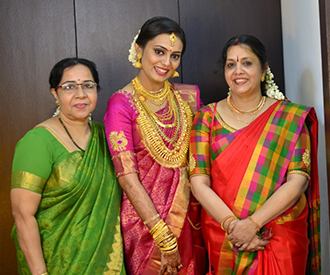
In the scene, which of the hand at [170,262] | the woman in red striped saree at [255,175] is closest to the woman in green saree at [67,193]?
the hand at [170,262]

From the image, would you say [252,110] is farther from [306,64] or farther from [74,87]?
[74,87]

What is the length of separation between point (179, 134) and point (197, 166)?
0.24 meters

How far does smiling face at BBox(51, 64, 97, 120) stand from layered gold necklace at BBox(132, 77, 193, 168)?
30 centimetres

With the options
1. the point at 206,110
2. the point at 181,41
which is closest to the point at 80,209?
the point at 206,110

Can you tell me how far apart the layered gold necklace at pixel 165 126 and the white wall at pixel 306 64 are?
805 mm

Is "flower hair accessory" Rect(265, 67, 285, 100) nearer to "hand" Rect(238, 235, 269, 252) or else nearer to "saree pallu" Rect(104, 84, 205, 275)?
"saree pallu" Rect(104, 84, 205, 275)

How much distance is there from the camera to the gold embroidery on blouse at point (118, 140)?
2.45m

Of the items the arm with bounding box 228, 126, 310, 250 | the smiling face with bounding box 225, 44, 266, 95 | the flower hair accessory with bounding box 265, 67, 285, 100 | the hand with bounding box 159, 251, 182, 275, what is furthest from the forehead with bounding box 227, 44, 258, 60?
the hand with bounding box 159, 251, 182, 275

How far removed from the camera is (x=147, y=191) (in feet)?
8.20

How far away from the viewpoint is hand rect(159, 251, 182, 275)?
7.82ft

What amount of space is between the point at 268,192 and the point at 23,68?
1.97 metres

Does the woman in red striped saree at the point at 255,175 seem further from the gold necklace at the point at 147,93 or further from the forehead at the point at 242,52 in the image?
the gold necklace at the point at 147,93

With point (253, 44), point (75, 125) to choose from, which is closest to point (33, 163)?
point (75, 125)

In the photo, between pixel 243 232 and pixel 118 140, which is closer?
pixel 243 232
